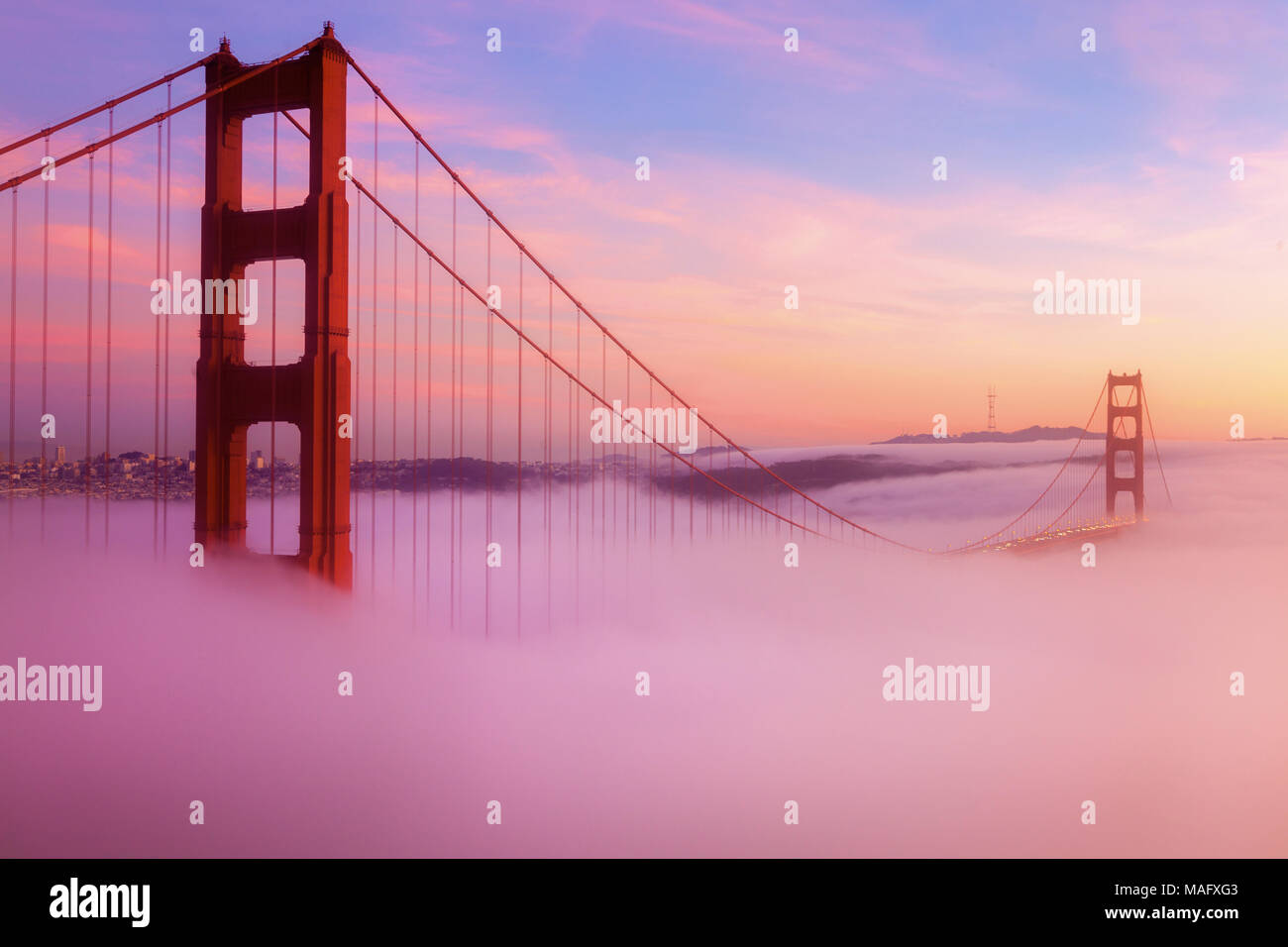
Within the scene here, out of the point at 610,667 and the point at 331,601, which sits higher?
the point at 331,601

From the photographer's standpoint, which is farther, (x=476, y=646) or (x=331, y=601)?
(x=476, y=646)

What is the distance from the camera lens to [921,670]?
8.98 meters

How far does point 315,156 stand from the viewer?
24.6 ft

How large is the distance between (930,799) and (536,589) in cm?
1012

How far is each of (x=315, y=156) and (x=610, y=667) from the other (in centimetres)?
838

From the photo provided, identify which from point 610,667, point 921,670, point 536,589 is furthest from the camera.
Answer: point 536,589

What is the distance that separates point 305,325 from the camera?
7.39 m

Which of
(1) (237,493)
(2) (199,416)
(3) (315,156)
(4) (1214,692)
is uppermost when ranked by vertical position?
(3) (315,156)

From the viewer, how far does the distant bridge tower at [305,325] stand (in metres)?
7.39

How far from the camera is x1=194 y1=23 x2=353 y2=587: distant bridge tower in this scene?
7.39 m

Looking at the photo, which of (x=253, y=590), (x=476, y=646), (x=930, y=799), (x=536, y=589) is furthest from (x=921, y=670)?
(x=536, y=589)

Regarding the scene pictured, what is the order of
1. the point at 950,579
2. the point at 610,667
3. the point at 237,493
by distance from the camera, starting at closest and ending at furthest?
the point at 237,493, the point at 610,667, the point at 950,579

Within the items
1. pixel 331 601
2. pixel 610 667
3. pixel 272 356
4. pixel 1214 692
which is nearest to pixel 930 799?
pixel 610 667

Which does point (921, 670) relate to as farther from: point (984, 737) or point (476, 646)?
point (476, 646)
